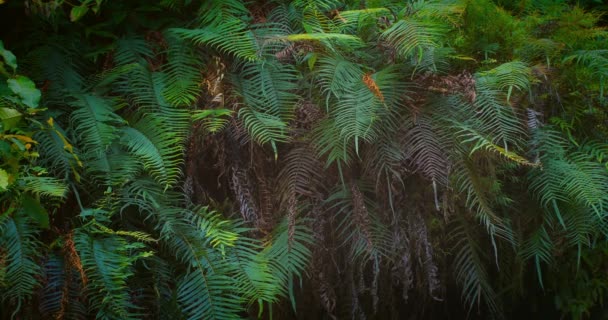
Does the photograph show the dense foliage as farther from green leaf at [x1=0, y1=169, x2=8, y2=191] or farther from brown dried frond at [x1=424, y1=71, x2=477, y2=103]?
green leaf at [x1=0, y1=169, x2=8, y2=191]

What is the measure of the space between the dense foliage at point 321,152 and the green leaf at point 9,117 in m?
0.21

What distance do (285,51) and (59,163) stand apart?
914 mm

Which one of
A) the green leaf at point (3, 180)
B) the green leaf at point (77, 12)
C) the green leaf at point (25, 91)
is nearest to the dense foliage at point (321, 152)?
the green leaf at point (77, 12)

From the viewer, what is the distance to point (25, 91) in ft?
5.67

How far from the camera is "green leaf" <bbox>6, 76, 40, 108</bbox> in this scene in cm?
171

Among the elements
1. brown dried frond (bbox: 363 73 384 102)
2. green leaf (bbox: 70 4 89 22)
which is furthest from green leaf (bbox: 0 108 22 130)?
brown dried frond (bbox: 363 73 384 102)

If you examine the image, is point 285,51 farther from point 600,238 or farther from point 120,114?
point 600,238

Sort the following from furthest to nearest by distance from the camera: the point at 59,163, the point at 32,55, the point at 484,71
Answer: the point at 484,71 < the point at 32,55 < the point at 59,163

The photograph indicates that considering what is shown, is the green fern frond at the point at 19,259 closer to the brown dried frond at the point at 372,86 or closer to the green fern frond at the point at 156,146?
the green fern frond at the point at 156,146

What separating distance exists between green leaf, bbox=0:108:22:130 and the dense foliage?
212 millimetres

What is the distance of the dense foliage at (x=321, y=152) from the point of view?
6.55 feet

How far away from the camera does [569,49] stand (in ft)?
8.00

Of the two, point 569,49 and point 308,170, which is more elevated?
point 569,49

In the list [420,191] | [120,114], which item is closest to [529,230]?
[420,191]
